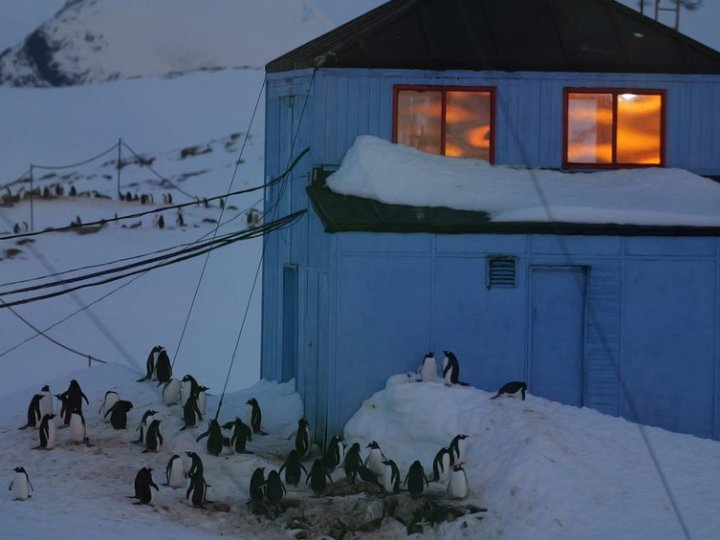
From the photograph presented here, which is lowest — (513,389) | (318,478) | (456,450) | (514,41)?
(318,478)

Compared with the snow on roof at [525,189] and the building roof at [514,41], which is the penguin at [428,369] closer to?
the snow on roof at [525,189]

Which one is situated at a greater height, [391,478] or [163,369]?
[163,369]

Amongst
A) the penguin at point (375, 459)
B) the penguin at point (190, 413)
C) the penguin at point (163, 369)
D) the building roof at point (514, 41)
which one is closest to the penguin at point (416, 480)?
the penguin at point (375, 459)

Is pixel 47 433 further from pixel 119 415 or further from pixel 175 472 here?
pixel 175 472

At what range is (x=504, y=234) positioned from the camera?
693 inches

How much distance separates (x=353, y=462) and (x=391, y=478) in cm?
59

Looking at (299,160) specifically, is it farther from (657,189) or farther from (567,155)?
(657,189)

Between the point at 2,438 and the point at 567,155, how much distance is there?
9.96 meters

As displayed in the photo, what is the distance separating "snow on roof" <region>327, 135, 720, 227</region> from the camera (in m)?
18.0

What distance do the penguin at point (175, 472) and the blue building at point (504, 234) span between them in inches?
105

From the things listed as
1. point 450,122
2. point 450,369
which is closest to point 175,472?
point 450,369

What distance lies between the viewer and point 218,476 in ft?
54.4

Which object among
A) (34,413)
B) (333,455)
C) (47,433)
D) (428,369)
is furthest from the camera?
(34,413)

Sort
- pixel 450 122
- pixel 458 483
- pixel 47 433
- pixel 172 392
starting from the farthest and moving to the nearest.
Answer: pixel 172 392 < pixel 450 122 < pixel 47 433 < pixel 458 483
